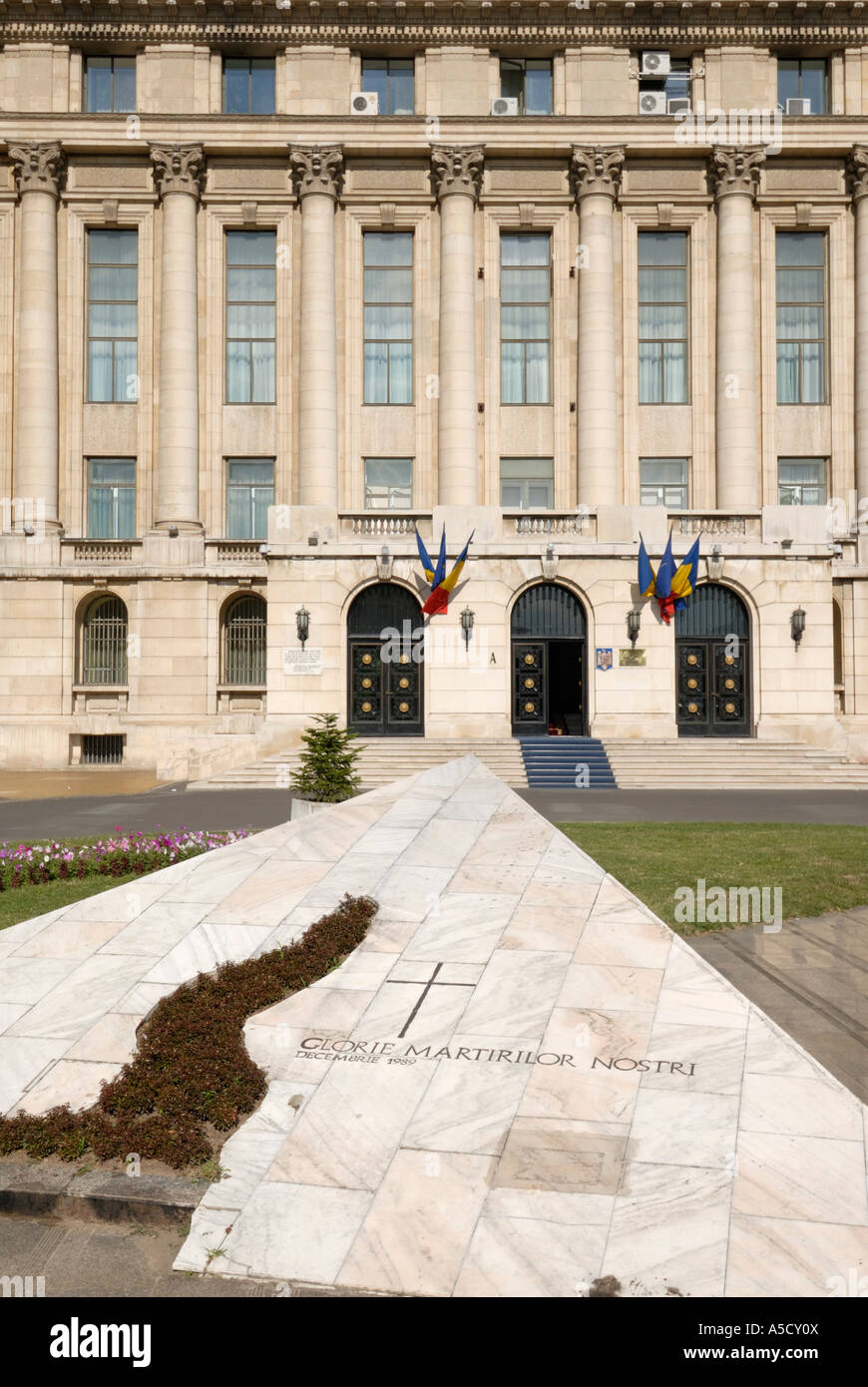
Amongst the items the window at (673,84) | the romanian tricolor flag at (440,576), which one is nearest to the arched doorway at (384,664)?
the romanian tricolor flag at (440,576)

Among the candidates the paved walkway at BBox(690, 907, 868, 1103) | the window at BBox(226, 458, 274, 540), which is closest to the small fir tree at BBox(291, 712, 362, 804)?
the paved walkway at BBox(690, 907, 868, 1103)

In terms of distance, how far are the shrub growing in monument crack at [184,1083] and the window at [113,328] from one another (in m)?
38.5

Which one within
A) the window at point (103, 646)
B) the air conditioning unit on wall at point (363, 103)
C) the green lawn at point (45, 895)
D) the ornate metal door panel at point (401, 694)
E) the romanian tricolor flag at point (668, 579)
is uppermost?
the air conditioning unit on wall at point (363, 103)

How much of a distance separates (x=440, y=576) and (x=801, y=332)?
21315mm

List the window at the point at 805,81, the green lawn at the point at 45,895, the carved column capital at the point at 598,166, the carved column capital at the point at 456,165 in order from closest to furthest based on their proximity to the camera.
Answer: the green lawn at the point at 45,895
the carved column capital at the point at 456,165
the carved column capital at the point at 598,166
the window at the point at 805,81

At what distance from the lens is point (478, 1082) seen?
720cm

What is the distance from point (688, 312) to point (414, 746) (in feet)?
77.3

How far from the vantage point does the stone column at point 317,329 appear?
41.3m

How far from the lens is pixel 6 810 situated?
85.0 feet

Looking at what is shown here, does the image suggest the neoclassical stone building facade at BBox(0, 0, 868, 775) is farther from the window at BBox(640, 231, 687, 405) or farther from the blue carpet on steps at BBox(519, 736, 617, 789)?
the blue carpet on steps at BBox(519, 736, 617, 789)

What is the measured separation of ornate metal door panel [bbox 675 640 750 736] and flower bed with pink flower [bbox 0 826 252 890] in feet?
71.8

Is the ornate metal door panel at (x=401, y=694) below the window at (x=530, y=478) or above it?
below

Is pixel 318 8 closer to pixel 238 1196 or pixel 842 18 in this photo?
pixel 842 18

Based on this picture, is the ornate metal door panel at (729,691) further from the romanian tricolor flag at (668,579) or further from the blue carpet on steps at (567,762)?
the blue carpet on steps at (567,762)
